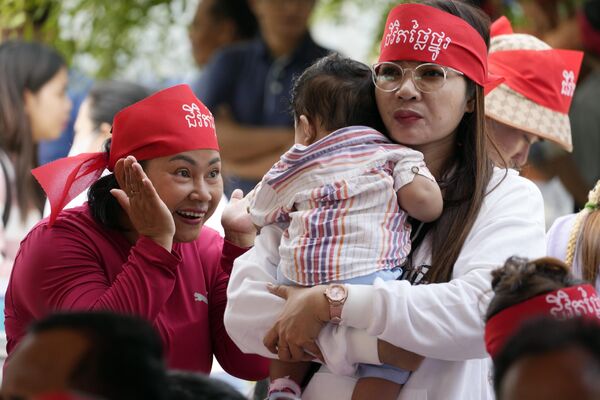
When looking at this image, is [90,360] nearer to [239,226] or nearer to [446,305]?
[446,305]

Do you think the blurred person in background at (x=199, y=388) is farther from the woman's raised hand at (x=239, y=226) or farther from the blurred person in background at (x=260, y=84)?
the blurred person in background at (x=260, y=84)

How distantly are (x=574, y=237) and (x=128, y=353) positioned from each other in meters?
1.98

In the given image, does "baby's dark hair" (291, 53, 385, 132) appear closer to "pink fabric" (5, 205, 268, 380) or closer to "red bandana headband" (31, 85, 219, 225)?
"red bandana headband" (31, 85, 219, 225)

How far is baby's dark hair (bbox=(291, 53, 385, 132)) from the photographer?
10.4ft

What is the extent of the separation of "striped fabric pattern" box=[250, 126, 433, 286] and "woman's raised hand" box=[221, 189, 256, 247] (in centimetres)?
39

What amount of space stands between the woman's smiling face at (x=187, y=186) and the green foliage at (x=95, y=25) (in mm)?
4238

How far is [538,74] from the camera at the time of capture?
3.97 m

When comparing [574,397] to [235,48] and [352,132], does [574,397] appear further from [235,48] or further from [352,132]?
[235,48]

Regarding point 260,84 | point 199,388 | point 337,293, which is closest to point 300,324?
point 337,293

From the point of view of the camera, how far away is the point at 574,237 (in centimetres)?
362

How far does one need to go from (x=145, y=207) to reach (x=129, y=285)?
0.70 feet

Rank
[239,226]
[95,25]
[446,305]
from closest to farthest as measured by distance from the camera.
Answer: [446,305]
[239,226]
[95,25]

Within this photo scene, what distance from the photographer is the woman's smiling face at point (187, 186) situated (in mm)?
3357

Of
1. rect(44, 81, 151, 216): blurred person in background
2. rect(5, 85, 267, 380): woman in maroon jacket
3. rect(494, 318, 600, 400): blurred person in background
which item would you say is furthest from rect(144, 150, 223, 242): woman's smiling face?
rect(44, 81, 151, 216): blurred person in background
